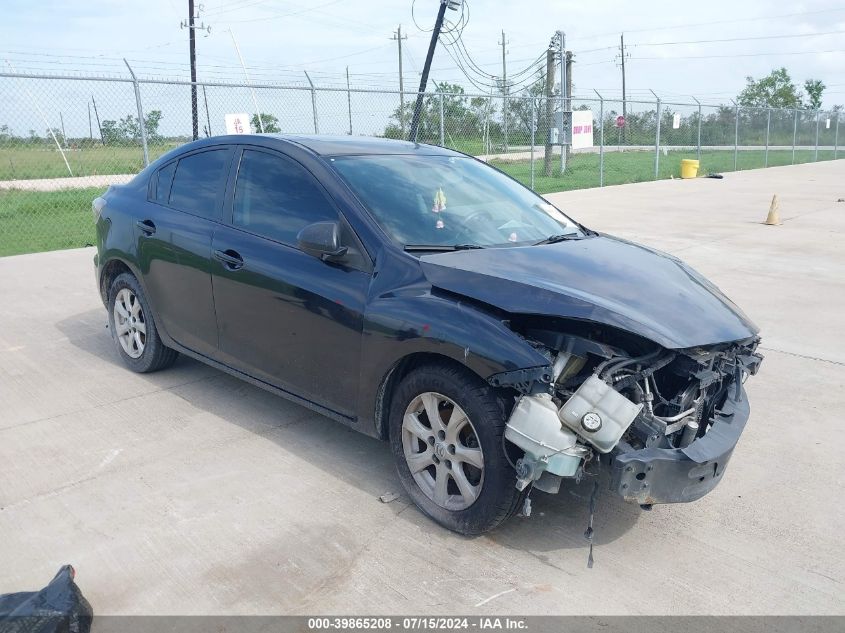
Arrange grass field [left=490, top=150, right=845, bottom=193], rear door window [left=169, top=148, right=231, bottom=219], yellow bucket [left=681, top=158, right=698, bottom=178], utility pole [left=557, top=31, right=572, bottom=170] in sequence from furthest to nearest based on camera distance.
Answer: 1. yellow bucket [left=681, top=158, right=698, bottom=178]
2. grass field [left=490, top=150, right=845, bottom=193]
3. utility pole [left=557, top=31, right=572, bottom=170]
4. rear door window [left=169, top=148, right=231, bottom=219]

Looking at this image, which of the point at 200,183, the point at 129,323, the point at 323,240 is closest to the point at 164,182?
the point at 200,183

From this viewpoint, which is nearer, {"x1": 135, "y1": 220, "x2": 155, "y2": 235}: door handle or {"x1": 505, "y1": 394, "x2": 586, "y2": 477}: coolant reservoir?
{"x1": 505, "y1": 394, "x2": 586, "y2": 477}: coolant reservoir

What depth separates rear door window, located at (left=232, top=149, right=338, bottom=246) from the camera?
4094 mm

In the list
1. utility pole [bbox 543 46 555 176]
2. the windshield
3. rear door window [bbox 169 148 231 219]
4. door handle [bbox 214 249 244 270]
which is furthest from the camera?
utility pole [bbox 543 46 555 176]

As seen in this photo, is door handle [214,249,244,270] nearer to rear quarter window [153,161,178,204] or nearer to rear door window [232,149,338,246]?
rear door window [232,149,338,246]

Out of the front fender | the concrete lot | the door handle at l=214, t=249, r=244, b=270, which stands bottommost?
the concrete lot

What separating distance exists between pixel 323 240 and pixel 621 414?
1.63 metres

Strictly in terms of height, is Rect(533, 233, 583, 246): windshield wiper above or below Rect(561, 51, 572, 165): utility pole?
below

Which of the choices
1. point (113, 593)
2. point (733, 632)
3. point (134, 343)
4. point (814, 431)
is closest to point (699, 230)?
point (814, 431)

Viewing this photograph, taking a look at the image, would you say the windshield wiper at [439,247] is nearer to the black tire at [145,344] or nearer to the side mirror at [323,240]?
the side mirror at [323,240]

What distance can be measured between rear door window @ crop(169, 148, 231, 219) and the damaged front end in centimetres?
229

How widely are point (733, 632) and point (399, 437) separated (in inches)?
62.9

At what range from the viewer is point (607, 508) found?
12.2 feet

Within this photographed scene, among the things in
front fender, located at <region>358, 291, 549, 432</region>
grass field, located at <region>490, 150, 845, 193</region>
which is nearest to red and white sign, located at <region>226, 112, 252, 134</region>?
grass field, located at <region>490, 150, 845, 193</region>
